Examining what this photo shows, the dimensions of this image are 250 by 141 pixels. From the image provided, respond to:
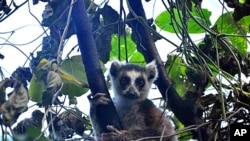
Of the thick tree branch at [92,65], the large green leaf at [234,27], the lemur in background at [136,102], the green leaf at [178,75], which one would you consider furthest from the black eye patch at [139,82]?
the thick tree branch at [92,65]

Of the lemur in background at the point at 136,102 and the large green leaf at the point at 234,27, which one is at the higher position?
the large green leaf at the point at 234,27

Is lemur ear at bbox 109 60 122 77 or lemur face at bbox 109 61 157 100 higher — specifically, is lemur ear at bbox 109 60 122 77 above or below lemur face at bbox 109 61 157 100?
above

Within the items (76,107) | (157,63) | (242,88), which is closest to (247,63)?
(242,88)

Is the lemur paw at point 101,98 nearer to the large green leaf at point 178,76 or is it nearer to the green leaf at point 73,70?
the green leaf at point 73,70

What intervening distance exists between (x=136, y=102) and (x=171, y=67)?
0.70 m

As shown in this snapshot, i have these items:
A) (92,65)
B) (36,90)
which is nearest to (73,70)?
(36,90)

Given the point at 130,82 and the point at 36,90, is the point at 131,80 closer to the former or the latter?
the point at 130,82

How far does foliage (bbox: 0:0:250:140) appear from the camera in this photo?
2.69 m

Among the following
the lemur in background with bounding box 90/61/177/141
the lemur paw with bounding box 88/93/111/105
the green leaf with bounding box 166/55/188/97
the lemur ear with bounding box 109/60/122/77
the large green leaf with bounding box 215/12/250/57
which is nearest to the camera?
the lemur paw with bounding box 88/93/111/105

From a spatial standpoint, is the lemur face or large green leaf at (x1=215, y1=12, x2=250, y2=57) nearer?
large green leaf at (x1=215, y1=12, x2=250, y2=57)

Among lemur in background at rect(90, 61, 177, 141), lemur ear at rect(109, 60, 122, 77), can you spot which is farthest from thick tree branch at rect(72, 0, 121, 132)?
lemur ear at rect(109, 60, 122, 77)

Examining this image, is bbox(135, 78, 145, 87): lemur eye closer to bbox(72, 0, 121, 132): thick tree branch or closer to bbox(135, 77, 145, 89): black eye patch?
bbox(135, 77, 145, 89): black eye patch

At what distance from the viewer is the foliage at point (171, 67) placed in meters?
2.69

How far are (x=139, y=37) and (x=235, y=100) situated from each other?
2.47 feet
